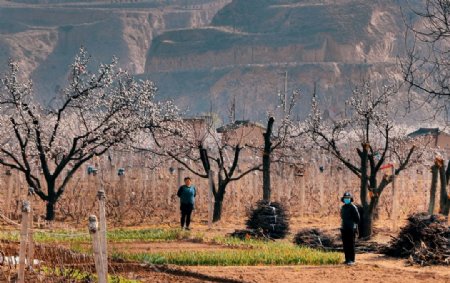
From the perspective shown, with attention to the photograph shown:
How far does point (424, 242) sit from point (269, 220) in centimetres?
662

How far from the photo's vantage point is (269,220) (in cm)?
3195

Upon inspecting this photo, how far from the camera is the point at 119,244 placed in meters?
27.8

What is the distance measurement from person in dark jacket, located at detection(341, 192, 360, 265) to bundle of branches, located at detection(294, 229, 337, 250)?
13.0 feet

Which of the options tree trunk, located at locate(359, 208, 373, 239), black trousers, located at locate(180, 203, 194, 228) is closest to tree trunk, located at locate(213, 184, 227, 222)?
black trousers, located at locate(180, 203, 194, 228)

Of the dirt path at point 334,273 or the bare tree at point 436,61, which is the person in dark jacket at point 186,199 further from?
the dirt path at point 334,273

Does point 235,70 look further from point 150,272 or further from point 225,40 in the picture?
point 150,272

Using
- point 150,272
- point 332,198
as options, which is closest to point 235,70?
point 332,198

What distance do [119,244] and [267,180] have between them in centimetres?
845

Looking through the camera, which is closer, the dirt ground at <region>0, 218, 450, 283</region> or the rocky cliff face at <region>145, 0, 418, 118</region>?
the dirt ground at <region>0, 218, 450, 283</region>

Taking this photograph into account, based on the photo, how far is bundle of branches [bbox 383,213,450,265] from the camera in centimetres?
2556

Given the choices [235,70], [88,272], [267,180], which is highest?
[235,70]

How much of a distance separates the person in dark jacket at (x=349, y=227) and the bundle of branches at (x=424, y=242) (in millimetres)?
1593

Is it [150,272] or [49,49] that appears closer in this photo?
[150,272]

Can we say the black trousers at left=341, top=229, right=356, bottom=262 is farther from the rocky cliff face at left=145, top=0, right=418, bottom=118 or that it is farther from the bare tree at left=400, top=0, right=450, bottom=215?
the rocky cliff face at left=145, top=0, right=418, bottom=118
